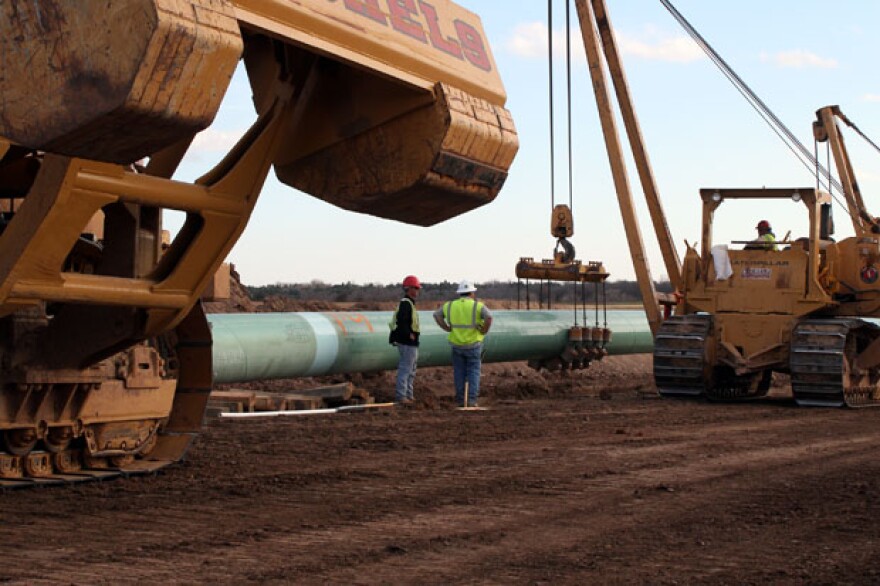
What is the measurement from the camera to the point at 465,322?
15.7 meters

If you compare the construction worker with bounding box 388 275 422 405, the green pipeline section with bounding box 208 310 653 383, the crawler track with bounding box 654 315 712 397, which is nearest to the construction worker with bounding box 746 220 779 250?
the crawler track with bounding box 654 315 712 397

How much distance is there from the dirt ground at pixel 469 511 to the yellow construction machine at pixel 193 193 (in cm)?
48

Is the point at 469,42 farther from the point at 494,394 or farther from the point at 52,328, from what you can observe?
the point at 494,394

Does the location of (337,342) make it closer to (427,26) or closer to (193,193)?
(193,193)

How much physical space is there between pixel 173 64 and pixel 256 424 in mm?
7904

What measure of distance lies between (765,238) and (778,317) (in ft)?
4.38

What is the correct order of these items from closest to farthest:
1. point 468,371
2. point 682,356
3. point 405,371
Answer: point 405,371
point 468,371
point 682,356

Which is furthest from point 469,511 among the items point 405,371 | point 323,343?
point 405,371

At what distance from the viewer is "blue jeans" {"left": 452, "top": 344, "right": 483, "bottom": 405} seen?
1577cm

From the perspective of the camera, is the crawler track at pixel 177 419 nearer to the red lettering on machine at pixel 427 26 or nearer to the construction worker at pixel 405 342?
the red lettering on machine at pixel 427 26

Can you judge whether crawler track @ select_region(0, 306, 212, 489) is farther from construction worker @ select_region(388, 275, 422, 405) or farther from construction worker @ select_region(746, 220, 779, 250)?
construction worker @ select_region(746, 220, 779, 250)

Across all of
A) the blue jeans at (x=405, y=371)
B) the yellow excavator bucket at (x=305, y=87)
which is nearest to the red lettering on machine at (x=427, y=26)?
the yellow excavator bucket at (x=305, y=87)

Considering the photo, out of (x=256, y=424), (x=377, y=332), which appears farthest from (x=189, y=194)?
(x=377, y=332)

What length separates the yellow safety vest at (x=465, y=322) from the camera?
15719 mm
